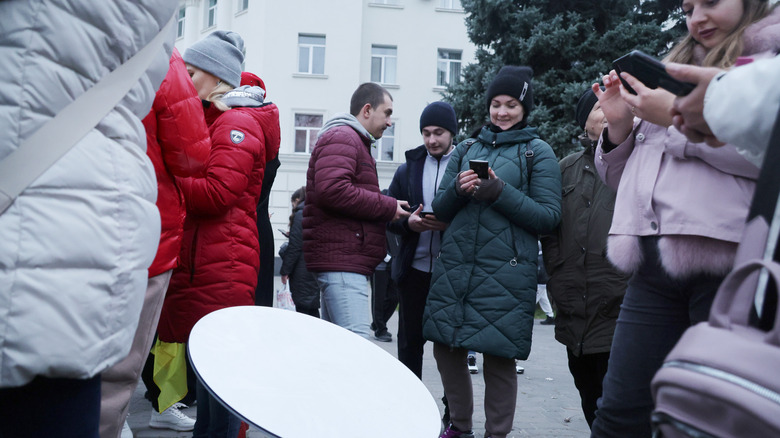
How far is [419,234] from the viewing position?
4.74 metres

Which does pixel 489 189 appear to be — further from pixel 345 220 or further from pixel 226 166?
pixel 226 166

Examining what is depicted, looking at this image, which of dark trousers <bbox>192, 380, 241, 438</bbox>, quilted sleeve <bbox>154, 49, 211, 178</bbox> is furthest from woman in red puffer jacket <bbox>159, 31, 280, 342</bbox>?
quilted sleeve <bbox>154, 49, 211, 178</bbox>

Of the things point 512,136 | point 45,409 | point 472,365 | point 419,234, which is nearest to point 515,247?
point 512,136

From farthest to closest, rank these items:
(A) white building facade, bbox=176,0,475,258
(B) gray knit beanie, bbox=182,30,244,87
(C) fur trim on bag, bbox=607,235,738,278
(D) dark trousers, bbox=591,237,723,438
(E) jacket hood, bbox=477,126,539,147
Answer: (A) white building facade, bbox=176,0,475,258
(E) jacket hood, bbox=477,126,539,147
(B) gray knit beanie, bbox=182,30,244,87
(D) dark trousers, bbox=591,237,723,438
(C) fur trim on bag, bbox=607,235,738,278

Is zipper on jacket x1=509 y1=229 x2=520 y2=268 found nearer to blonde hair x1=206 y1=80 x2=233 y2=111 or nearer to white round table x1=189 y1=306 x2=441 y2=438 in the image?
blonde hair x1=206 y1=80 x2=233 y2=111

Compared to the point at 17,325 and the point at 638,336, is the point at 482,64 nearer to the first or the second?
the point at 638,336

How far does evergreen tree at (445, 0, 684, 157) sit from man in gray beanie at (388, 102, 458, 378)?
34.0 ft

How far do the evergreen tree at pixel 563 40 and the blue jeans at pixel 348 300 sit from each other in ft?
37.4

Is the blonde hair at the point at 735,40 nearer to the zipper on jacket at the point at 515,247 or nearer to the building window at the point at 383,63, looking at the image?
the zipper on jacket at the point at 515,247

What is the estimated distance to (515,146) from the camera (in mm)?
4199

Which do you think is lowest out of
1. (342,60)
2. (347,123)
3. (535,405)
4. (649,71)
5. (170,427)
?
(535,405)

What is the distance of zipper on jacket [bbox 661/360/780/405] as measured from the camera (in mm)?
977

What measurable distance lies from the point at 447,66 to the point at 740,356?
82.9ft

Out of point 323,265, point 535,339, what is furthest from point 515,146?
point 535,339
